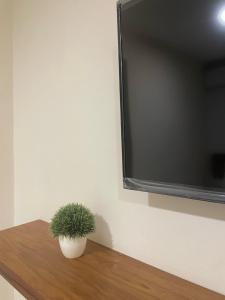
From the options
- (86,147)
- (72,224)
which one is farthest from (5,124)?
Result: (72,224)

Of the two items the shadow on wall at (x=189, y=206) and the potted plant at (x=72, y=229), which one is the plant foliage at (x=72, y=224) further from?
the shadow on wall at (x=189, y=206)

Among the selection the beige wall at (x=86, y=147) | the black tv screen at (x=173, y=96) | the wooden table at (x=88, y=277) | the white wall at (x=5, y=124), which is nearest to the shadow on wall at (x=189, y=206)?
the beige wall at (x=86, y=147)

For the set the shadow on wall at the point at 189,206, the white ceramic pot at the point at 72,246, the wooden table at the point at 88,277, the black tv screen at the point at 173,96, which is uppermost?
the black tv screen at the point at 173,96

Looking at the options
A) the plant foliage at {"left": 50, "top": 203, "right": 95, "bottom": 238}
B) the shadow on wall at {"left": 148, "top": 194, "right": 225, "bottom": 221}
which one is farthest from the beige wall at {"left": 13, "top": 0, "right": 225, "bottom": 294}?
the plant foliage at {"left": 50, "top": 203, "right": 95, "bottom": 238}

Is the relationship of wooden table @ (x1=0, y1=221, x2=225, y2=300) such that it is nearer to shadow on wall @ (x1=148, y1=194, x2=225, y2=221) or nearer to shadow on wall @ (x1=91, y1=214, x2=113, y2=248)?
shadow on wall @ (x1=91, y1=214, x2=113, y2=248)

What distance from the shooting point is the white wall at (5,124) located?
170cm

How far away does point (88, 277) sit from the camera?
0.87m

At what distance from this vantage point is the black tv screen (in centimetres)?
65

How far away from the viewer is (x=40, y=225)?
1.40m

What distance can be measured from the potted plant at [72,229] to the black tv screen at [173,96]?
255 mm

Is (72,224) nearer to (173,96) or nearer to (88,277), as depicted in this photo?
(88,277)

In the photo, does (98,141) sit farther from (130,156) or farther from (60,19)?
(60,19)

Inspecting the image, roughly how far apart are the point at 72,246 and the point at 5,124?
3.52 feet

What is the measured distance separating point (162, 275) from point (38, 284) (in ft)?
1.33
